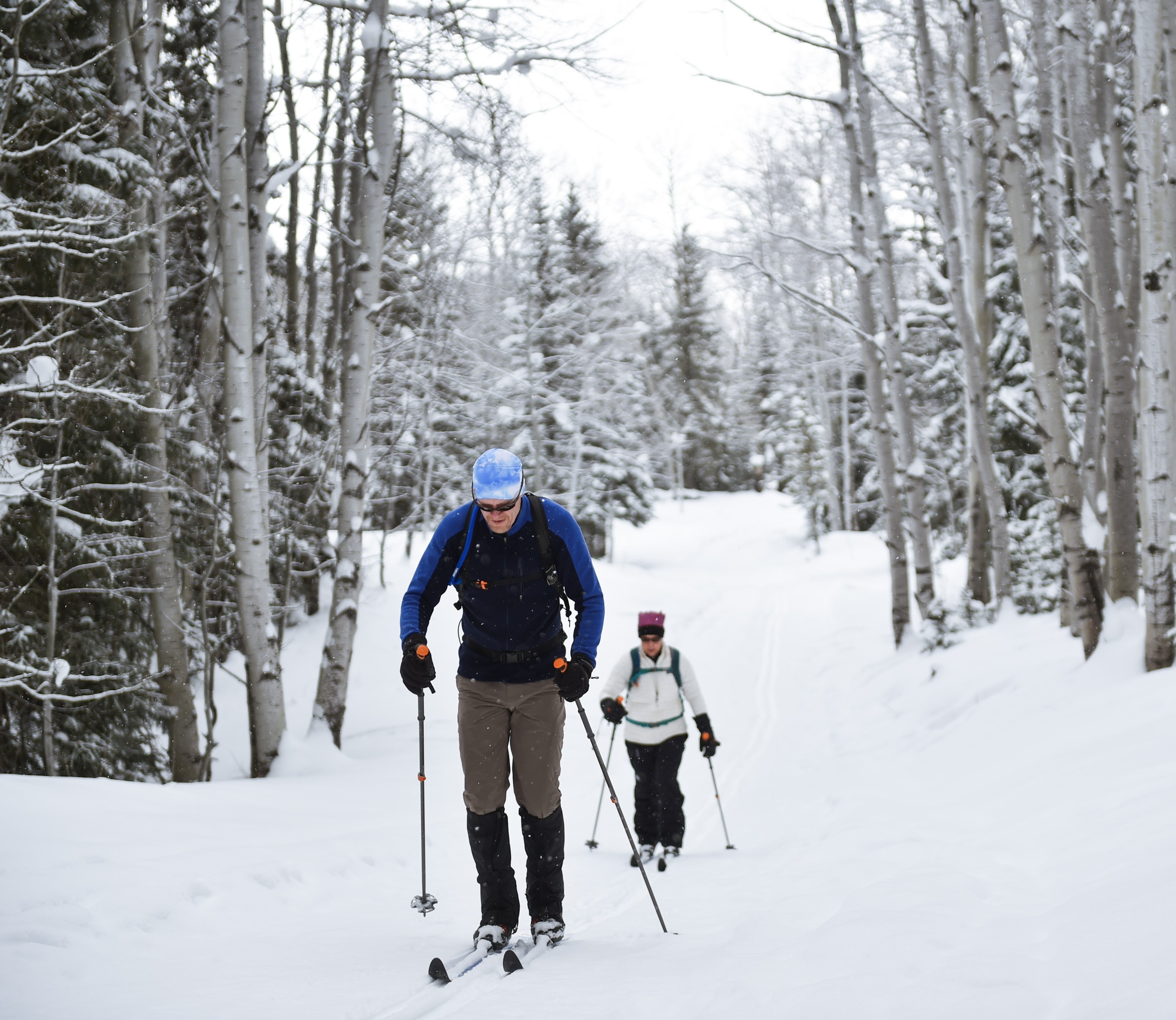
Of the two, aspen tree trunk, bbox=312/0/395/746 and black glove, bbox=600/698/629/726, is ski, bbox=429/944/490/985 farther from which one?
aspen tree trunk, bbox=312/0/395/746

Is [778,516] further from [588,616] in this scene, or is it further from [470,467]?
[588,616]

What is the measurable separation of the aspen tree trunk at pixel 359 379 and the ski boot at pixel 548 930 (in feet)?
18.1

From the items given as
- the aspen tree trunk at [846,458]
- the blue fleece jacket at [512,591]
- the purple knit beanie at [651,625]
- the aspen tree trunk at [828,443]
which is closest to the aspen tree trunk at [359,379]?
the purple knit beanie at [651,625]

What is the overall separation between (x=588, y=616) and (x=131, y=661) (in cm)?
690

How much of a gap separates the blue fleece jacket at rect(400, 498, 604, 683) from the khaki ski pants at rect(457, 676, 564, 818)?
0.21 feet

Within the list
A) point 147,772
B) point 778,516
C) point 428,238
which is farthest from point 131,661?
point 778,516

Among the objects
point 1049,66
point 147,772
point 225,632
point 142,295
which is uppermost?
point 1049,66

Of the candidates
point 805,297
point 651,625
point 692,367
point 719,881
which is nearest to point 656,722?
point 651,625

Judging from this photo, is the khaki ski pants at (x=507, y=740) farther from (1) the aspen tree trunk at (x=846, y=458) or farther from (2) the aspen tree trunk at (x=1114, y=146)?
(1) the aspen tree trunk at (x=846, y=458)

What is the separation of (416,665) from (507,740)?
22.0 inches

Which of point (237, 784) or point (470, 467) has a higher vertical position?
point (470, 467)

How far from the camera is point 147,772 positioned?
363 inches

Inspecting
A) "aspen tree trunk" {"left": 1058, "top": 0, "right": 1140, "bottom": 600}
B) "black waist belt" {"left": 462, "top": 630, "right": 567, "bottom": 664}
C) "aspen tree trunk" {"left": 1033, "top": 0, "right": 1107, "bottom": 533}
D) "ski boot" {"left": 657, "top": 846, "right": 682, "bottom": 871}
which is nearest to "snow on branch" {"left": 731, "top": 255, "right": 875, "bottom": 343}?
"aspen tree trunk" {"left": 1033, "top": 0, "right": 1107, "bottom": 533}

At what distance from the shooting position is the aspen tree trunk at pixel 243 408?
8000mm
